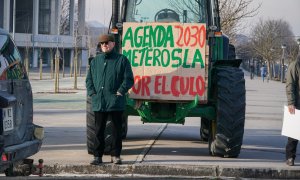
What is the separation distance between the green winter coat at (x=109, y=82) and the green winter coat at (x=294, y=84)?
2.49 m

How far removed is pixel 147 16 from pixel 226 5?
79.0ft

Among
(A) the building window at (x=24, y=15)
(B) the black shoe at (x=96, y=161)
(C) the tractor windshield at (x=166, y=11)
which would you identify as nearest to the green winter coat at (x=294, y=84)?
(C) the tractor windshield at (x=166, y=11)

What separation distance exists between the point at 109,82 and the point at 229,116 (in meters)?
2.07

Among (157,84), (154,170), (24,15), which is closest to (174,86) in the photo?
(157,84)

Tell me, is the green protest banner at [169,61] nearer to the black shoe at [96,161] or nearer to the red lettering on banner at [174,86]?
the red lettering on banner at [174,86]

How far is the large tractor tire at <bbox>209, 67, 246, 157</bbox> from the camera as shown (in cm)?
1160

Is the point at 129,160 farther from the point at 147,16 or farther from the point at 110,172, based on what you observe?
the point at 147,16

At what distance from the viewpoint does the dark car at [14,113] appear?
7.66m

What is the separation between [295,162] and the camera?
1194cm

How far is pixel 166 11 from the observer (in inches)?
503

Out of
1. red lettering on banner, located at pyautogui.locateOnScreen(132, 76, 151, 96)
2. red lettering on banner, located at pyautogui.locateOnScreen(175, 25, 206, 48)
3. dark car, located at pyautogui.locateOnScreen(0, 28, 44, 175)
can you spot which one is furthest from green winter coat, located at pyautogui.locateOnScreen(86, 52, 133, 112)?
dark car, located at pyautogui.locateOnScreen(0, 28, 44, 175)

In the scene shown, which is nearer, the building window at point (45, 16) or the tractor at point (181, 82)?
the tractor at point (181, 82)

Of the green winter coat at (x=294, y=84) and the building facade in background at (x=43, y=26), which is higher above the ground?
the building facade in background at (x=43, y=26)

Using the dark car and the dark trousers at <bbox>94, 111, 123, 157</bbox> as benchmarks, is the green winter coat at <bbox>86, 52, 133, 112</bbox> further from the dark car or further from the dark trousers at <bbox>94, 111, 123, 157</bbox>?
the dark car
